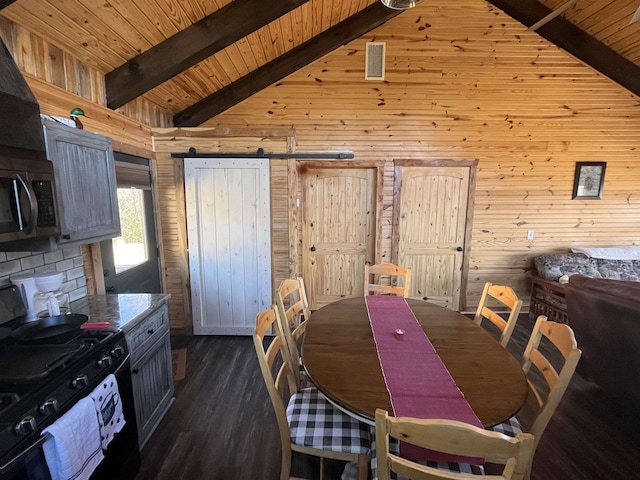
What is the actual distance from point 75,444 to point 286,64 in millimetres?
3622

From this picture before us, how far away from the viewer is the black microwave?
4.29 ft

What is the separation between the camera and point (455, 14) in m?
3.58

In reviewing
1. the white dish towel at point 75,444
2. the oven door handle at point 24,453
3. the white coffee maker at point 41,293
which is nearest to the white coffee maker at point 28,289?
the white coffee maker at point 41,293

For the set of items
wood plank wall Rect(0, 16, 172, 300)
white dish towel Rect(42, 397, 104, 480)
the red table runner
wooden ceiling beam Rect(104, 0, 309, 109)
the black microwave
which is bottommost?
white dish towel Rect(42, 397, 104, 480)

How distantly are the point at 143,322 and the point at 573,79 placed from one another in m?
5.26

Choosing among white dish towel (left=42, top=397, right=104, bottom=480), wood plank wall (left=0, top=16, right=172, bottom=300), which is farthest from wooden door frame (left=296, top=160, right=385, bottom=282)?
white dish towel (left=42, top=397, right=104, bottom=480)

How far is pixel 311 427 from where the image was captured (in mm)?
1473

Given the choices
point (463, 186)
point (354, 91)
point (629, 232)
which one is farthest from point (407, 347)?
point (629, 232)

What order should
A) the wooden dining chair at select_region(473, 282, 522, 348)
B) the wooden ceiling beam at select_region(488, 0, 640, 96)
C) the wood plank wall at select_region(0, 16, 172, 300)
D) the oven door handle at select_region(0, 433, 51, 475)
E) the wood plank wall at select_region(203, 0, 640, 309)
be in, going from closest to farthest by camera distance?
1. the oven door handle at select_region(0, 433, 51, 475)
2. the wood plank wall at select_region(0, 16, 172, 300)
3. the wooden dining chair at select_region(473, 282, 522, 348)
4. the wooden ceiling beam at select_region(488, 0, 640, 96)
5. the wood plank wall at select_region(203, 0, 640, 309)

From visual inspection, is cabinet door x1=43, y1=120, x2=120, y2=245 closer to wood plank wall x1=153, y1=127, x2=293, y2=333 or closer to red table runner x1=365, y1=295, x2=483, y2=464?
wood plank wall x1=153, y1=127, x2=293, y2=333

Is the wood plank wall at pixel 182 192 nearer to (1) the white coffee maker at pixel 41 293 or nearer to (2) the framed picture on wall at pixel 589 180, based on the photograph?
(1) the white coffee maker at pixel 41 293

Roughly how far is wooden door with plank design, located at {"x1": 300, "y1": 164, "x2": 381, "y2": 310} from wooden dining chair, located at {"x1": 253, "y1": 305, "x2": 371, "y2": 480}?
237cm

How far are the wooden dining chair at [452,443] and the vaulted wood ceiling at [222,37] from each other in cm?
243

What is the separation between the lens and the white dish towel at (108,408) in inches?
53.7
